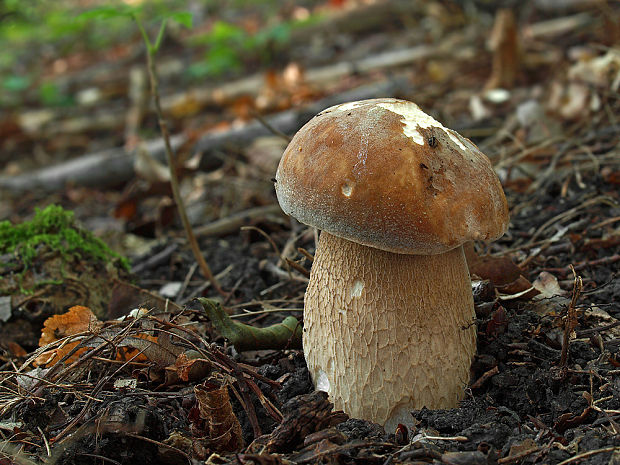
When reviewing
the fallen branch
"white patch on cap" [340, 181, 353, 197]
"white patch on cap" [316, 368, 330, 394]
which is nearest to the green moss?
"white patch on cap" [316, 368, 330, 394]

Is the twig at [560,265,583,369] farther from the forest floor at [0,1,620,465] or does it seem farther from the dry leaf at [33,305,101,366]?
the dry leaf at [33,305,101,366]

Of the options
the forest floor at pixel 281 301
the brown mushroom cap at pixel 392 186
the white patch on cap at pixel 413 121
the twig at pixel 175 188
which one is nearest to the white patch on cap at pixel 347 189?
the brown mushroom cap at pixel 392 186

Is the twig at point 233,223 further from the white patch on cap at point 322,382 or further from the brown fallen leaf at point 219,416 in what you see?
the brown fallen leaf at point 219,416

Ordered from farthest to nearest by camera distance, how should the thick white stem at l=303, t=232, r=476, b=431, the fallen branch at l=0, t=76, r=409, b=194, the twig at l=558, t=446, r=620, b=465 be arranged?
the fallen branch at l=0, t=76, r=409, b=194 < the thick white stem at l=303, t=232, r=476, b=431 < the twig at l=558, t=446, r=620, b=465

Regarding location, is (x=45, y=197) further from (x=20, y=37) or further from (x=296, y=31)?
(x=20, y=37)

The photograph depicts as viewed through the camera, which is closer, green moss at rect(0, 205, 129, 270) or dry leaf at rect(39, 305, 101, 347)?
dry leaf at rect(39, 305, 101, 347)

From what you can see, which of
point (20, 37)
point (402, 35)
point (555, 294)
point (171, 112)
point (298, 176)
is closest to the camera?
point (298, 176)

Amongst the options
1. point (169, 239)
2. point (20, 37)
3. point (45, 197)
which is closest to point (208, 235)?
point (169, 239)

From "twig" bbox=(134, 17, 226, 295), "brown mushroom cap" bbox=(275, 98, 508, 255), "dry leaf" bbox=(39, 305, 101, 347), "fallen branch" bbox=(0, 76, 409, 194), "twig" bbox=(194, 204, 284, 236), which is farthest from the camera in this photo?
"fallen branch" bbox=(0, 76, 409, 194)
